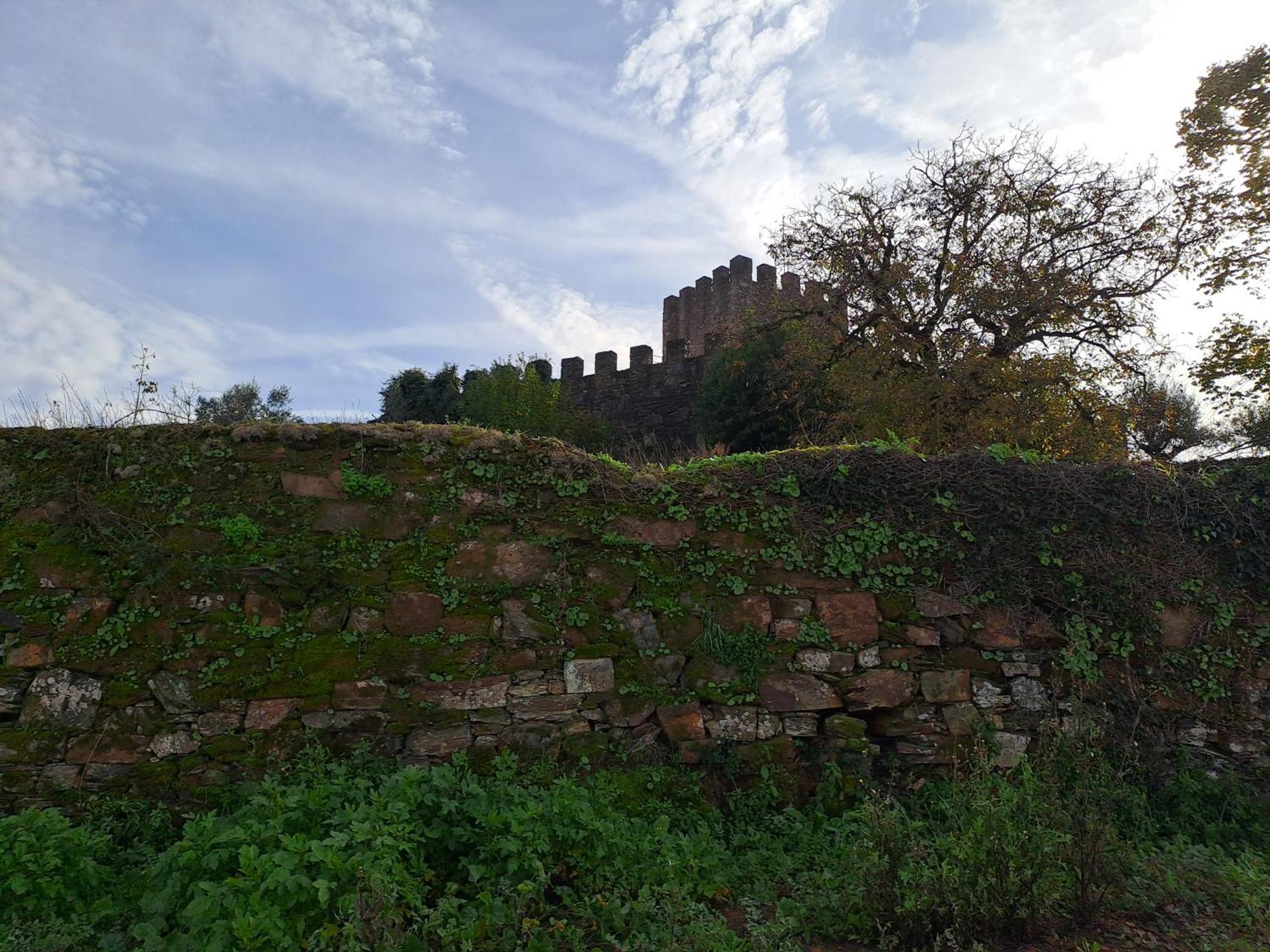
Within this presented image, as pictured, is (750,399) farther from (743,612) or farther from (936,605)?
(743,612)

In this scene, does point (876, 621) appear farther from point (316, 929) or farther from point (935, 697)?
→ point (316, 929)

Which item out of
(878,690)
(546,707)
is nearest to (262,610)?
(546,707)

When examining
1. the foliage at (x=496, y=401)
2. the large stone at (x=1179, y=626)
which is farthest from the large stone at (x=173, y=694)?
the foliage at (x=496, y=401)

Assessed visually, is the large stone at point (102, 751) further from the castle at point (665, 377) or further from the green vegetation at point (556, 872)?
the castle at point (665, 377)

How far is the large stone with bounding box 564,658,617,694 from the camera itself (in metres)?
4.84

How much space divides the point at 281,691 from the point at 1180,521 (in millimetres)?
6526

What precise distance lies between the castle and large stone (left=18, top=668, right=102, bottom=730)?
1282 cm

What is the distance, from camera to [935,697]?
17.2 feet

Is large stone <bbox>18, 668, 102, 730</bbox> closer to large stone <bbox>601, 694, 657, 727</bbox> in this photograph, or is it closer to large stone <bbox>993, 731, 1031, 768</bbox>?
large stone <bbox>601, 694, 657, 727</bbox>

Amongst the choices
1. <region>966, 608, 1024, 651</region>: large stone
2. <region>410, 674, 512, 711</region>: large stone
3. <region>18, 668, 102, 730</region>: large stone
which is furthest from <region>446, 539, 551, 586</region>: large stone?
<region>966, 608, 1024, 651</region>: large stone

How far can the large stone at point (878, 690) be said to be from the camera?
5.16 meters

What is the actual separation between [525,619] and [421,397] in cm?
1681

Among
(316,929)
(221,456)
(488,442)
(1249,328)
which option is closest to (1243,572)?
(488,442)

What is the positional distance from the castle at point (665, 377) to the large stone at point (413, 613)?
38.2 feet
